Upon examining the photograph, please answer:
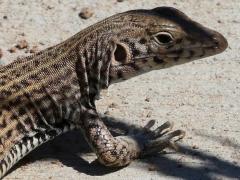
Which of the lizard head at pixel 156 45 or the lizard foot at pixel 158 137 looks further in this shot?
the lizard foot at pixel 158 137

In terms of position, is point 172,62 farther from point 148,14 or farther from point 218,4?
point 218,4

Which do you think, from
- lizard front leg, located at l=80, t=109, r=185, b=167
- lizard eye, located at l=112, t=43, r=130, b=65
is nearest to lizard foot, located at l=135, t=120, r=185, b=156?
lizard front leg, located at l=80, t=109, r=185, b=167

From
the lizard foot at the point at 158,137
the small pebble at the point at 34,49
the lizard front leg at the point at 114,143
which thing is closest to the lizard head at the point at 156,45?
the lizard front leg at the point at 114,143

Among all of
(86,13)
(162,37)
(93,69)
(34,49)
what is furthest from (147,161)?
(86,13)

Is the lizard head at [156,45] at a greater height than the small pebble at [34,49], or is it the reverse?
the small pebble at [34,49]

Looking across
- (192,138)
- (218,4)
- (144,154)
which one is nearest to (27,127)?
(144,154)

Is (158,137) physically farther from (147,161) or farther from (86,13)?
(86,13)

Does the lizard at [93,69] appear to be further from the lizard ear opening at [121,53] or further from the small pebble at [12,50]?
the small pebble at [12,50]
